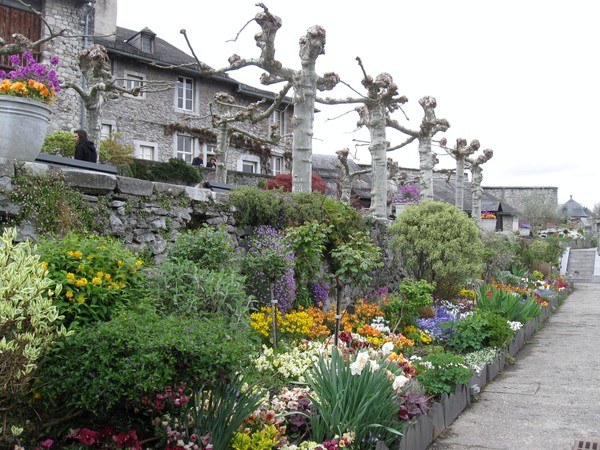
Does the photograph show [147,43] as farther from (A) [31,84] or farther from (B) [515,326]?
(B) [515,326]

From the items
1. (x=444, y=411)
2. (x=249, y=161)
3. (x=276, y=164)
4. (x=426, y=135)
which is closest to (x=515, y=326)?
(x=444, y=411)

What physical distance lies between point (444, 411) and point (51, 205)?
391 cm

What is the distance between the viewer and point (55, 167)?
5281mm

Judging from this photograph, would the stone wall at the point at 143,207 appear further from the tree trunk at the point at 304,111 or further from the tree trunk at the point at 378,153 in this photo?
the tree trunk at the point at 378,153

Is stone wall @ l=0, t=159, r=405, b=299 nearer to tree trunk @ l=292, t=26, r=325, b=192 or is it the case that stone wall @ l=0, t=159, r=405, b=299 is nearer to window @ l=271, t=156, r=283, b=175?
tree trunk @ l=292, t=26, r=325, b=192

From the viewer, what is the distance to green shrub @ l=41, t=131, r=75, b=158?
39.3ft

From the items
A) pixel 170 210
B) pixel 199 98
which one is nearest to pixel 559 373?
pixel 170 210

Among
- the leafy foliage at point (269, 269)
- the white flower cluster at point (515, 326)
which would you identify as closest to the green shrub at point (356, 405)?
the leafy foliage at point (269, 269)

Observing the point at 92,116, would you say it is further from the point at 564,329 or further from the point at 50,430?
the point at 564,329

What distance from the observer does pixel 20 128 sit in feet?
16.7

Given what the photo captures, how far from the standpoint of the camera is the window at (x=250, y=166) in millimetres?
25453

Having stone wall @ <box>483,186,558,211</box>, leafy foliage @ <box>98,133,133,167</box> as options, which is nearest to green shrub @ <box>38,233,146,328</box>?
leafy foliage @ <box>98,133,133,167</box>

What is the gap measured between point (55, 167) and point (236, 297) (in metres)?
2.15

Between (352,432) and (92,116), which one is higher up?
(92,116)
